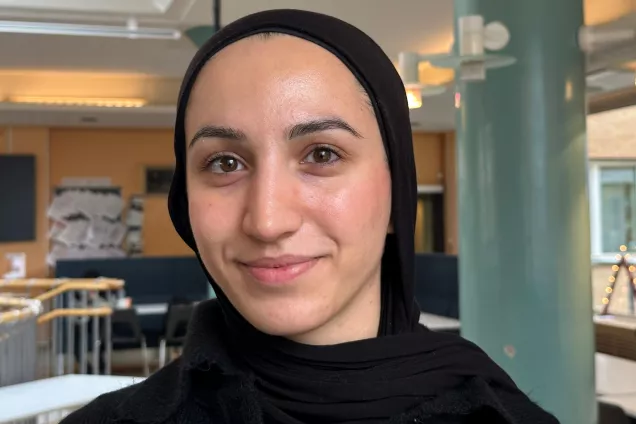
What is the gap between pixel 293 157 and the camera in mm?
823

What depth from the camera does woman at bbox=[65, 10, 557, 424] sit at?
0.81 meters

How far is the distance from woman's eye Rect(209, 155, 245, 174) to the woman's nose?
41 millimetres

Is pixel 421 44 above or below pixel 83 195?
above

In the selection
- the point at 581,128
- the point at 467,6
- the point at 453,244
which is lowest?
the point at 453,244

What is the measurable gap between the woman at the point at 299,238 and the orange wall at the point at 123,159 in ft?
25.9

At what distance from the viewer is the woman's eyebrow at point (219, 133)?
0.82m

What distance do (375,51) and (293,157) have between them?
20 cm

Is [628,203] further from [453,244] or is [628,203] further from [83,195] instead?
[83,195]

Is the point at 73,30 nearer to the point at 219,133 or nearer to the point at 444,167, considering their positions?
the point at 219,133

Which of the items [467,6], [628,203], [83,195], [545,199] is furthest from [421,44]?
[83,195]

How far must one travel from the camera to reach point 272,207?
787 mm

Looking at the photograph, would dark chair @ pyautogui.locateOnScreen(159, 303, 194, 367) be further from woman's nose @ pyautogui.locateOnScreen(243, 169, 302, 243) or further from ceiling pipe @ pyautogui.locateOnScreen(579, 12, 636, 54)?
woman's nose @ pyautogui.locateOnScreen(243, 169, 302, 243)

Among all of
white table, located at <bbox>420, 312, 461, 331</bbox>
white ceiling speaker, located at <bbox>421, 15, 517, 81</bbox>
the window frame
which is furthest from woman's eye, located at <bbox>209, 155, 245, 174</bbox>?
the window frame

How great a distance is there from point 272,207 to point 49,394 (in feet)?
8.87
